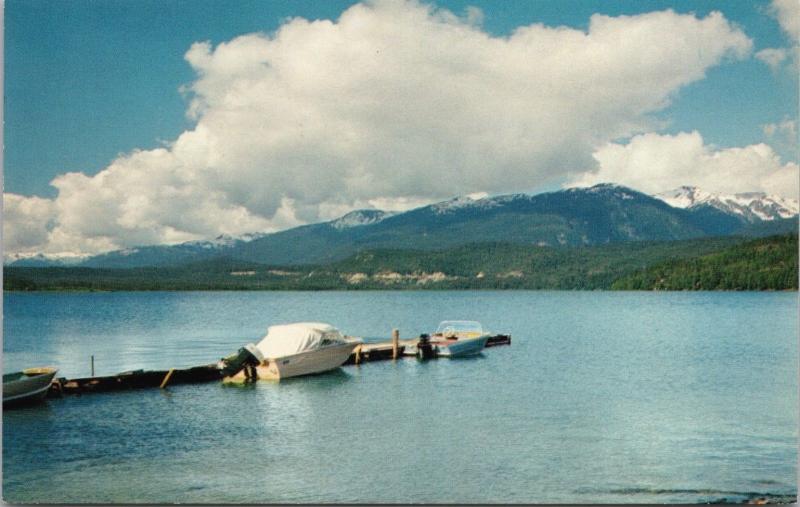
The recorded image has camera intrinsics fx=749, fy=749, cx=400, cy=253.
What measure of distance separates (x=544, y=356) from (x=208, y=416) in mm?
20490

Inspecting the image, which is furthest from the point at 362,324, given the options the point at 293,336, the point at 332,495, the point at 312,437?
the point at 332,495

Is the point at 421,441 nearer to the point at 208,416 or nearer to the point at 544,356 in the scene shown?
the point at 208,416

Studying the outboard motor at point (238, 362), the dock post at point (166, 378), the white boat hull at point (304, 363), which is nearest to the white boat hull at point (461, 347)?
the white boat hull at point (304, 363)

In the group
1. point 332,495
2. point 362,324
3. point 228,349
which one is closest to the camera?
point 332,495

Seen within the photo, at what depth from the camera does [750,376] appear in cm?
2797

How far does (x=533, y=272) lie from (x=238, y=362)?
533 ft

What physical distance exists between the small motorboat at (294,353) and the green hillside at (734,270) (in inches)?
4130

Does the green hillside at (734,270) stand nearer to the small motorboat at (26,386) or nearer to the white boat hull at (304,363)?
the white boat hull at (304,363)

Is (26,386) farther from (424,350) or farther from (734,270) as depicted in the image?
(734,270)

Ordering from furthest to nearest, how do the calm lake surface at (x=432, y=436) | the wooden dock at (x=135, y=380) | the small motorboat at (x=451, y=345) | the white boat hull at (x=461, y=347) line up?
the white boat hull at (x=461, y=347), the small motorboat at (x=451, y=345), the wooden dock at (x=135, y=380), the calm lake surface at (x=432, y=436)

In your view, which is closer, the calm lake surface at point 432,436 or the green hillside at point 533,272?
the calm lake surface at point 432,436

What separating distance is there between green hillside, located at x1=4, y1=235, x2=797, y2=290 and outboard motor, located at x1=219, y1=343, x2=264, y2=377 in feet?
340

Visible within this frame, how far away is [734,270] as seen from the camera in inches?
5187

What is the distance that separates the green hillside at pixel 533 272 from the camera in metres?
129
